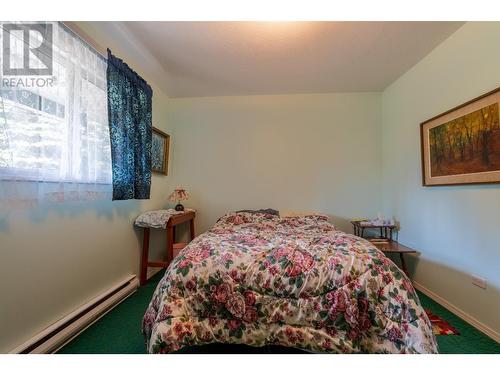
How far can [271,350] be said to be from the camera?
4.44 feet

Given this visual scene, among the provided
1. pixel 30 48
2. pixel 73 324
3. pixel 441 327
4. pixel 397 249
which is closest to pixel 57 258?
pixel 73 324

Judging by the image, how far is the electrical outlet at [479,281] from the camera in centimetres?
162

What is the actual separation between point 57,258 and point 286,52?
253 cm

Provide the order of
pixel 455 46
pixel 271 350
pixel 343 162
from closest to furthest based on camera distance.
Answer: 1. pixel 271 350
2. pixel 455 46
3. pixel 343 162

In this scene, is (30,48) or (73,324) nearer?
(30,48)

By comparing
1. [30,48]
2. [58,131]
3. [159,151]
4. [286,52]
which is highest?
[286,52]

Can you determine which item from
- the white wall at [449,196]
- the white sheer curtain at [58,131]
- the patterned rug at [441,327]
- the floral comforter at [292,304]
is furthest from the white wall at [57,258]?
the white wall at [449,196]

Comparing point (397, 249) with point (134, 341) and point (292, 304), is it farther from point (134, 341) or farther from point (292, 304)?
point (134, 341)

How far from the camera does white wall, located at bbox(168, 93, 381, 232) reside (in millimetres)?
2990

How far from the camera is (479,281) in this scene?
5.42 feet

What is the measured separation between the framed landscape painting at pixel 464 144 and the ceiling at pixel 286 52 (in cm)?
73
